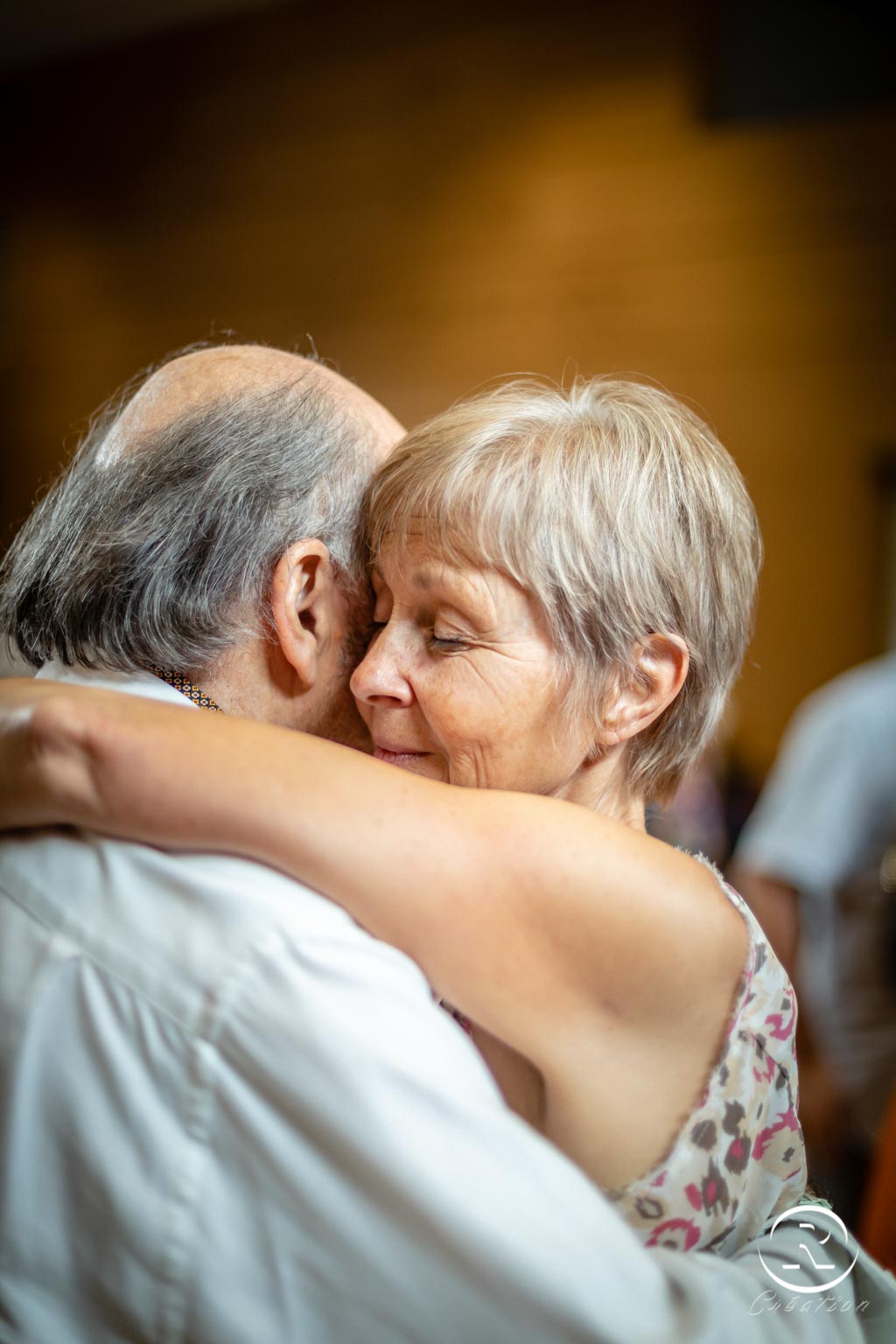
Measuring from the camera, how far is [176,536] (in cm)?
112

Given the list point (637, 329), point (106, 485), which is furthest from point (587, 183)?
point (106, 485)

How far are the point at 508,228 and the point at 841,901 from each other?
3.28 meters

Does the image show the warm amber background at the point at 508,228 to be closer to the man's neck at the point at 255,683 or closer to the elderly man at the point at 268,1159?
the man's neck at the point at 255,683

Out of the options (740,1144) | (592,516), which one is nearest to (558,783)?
(592,516)

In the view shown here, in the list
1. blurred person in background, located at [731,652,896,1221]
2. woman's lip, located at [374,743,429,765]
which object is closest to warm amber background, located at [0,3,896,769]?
blurred person in background, located at [731,652,896,1221]

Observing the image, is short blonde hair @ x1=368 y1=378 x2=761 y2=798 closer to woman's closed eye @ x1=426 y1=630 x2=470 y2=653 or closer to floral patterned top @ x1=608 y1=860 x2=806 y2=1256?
woman's closed eye @ x1=426 y1=630 x2=470 y2=653

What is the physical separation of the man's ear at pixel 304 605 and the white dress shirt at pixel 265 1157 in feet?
1.14

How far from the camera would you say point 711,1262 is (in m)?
0.90

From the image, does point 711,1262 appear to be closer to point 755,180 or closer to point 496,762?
point 496,762

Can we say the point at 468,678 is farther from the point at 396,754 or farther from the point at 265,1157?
the point at 265,1157

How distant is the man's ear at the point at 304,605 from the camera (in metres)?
1.18

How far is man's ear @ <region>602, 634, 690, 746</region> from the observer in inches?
45.9

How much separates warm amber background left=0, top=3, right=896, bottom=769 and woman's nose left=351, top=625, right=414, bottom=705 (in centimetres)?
323

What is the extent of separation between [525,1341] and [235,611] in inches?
28.7
